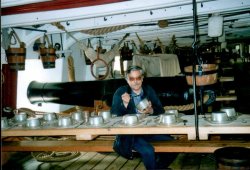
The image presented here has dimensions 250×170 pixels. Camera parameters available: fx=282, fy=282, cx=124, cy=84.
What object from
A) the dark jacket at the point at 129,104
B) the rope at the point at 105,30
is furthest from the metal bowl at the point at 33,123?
the rope at the point at 105,30

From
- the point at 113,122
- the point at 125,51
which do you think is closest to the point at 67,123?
Answer: the point at 113,122

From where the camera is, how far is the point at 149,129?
4.16 metres

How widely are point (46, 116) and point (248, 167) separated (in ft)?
12.1

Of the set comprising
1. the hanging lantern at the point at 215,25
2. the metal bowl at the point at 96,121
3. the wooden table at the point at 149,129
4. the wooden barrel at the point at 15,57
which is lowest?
the wooden table at the point at 149,129

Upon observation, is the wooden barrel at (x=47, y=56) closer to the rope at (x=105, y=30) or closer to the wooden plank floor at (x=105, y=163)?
the rope at (x=105, y=30)

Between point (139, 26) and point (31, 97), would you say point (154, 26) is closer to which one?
point (139, 26)

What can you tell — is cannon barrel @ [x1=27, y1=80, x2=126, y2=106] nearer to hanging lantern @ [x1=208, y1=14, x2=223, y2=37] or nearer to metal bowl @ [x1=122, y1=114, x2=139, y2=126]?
hanging lantern @ [x1=208, y1=14, x2=223, y2=37]

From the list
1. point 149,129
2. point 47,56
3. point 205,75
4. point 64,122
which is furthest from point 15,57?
point 205,75

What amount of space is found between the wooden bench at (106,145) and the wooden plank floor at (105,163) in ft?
3.25

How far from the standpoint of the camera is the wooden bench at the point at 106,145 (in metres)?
4.26

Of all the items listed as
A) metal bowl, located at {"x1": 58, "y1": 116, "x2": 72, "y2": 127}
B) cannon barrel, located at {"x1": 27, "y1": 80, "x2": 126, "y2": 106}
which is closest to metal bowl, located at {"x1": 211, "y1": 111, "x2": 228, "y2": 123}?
metal bowl, located at {"x1": 58, "y1": 116, "x2": 72, "y2": 127}

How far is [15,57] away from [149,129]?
4.02 meters

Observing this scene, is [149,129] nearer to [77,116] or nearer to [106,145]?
[106,145]

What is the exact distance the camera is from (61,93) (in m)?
9.99
